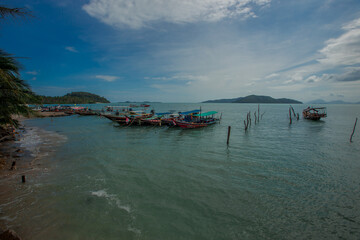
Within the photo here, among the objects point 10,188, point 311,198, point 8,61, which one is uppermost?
point 8,61

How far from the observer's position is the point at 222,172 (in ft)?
34.1

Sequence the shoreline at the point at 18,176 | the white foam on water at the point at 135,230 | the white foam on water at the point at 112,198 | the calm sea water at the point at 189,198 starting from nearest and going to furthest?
the white foam on water at the point at 135,230
the calm sea water at the point at 189,198
the shoreline at the point at 18,176
the white foam on water at the point at 112,198

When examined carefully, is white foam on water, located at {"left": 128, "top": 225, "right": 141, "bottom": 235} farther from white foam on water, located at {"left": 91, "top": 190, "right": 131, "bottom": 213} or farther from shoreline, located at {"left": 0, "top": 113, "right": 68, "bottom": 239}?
shoreline, located at {"left": 0, "top": 113, "right": 68, "bottom": 239}

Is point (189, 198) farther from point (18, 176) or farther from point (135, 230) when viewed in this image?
point (18, 176)

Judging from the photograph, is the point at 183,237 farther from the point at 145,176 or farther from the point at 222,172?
the point at 222,172

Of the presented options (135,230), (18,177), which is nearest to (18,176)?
(18,177)

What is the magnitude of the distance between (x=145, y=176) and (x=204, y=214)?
454 cm

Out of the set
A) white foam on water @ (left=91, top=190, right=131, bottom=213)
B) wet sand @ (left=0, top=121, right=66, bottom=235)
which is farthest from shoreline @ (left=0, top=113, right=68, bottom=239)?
white foam on water @ (left=91, top=190, right=131, bottom=213)

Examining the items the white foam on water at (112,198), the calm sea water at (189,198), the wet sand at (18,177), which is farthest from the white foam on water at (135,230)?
the wet sand at (18,177)

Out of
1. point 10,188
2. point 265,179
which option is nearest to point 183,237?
point 265,179

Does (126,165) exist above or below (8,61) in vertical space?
below

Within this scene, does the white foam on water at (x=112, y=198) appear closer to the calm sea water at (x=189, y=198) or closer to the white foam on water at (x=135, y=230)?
the calm sea water at (x=189, y=198)

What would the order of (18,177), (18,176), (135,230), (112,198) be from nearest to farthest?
(135,230)
(112,198)
(18,177)
(18,176)

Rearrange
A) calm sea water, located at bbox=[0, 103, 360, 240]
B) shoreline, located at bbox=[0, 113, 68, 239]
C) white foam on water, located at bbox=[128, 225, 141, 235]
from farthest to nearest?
shoreline, located at bbox=[0, 113, 68, 239], calm sea water, located at bbox=[0, 103, 360, 240], white foam on water, located at bbox=[128, 225, 141, 235]
